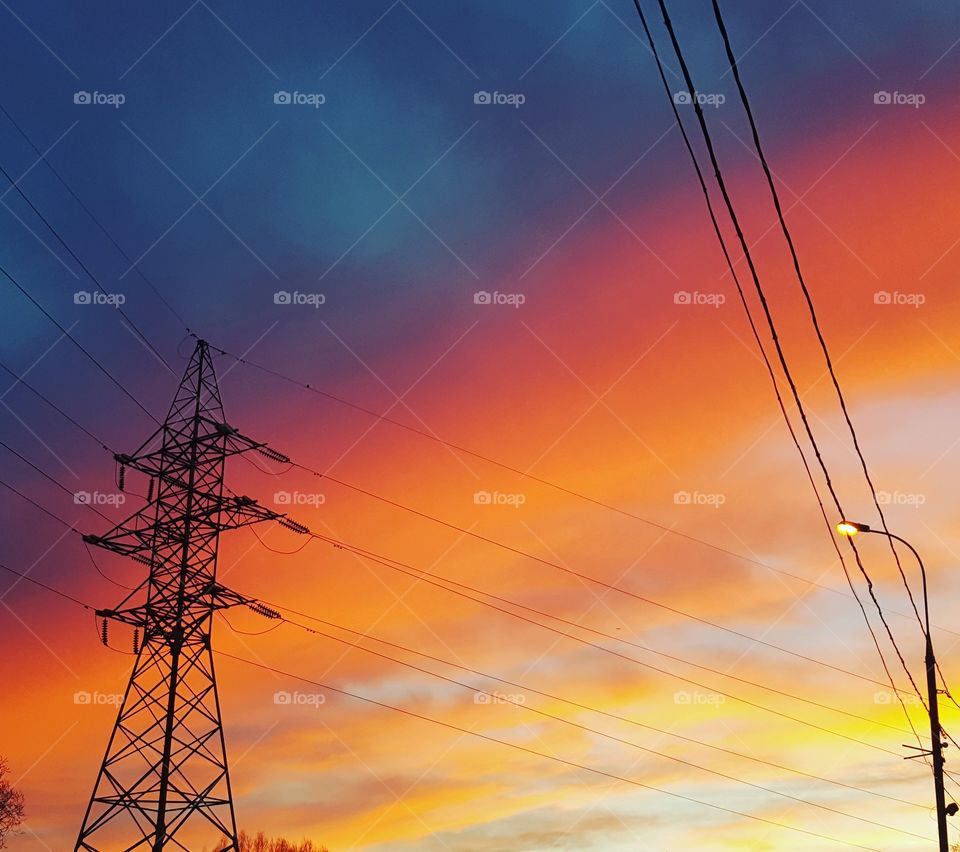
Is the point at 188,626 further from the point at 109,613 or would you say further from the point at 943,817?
the point at 943,817

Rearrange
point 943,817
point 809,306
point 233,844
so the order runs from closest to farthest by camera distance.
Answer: point 809,306 → point 943,817 → point 233,844

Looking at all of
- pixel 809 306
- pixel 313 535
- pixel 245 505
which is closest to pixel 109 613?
pixel 245 505

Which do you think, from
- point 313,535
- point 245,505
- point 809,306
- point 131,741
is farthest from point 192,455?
point 809,306

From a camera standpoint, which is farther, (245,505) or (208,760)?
(245,505)

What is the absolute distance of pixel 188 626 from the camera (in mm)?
32156

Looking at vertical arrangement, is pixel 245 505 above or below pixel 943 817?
above

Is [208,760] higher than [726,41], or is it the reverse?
[726,41]

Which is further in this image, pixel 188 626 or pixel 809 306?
pixel 188 626

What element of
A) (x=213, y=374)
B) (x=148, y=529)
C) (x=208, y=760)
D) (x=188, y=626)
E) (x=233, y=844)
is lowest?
(x=233, y=844)

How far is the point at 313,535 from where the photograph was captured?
37625 millimetres

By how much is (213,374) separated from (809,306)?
27017mm

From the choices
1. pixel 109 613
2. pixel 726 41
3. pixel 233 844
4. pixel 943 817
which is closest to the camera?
pixel 726 41

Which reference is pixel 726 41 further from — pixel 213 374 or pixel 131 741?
pixel 213 374

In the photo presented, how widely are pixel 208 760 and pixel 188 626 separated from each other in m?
4.50
